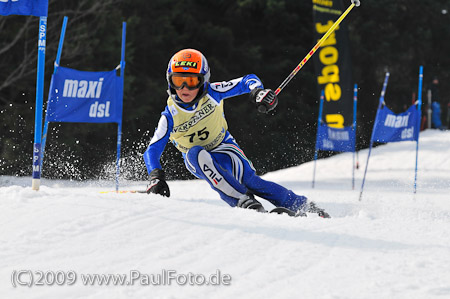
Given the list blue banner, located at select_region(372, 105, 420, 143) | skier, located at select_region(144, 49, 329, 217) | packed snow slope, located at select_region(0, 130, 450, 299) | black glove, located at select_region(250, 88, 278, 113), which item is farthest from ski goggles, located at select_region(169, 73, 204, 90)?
blue banner, located at select_region(372, 105, 420, 143)

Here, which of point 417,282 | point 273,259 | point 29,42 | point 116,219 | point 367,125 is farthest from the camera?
point 367,125

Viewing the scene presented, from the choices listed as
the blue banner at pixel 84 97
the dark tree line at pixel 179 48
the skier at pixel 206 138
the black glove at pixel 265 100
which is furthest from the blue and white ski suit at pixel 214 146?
the dark tree line at pixel 179 48

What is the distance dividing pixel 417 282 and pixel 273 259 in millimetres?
723

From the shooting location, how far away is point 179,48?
1825cm

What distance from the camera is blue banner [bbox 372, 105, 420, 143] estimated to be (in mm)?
9172

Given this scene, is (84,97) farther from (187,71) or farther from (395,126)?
(395,126)

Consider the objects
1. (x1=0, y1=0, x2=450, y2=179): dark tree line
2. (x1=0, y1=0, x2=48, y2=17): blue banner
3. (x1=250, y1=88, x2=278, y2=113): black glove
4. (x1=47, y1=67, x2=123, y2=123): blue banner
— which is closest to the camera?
(x1=250, y1=88, x2=278, y2=113): black glove

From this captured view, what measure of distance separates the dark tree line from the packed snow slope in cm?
836

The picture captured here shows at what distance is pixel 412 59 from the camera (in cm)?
2659

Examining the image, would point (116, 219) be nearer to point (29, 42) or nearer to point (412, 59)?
point (29, 42)

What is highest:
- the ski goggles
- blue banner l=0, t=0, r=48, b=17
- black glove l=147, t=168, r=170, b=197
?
blue banner l=0, t=0, r=48, b=17

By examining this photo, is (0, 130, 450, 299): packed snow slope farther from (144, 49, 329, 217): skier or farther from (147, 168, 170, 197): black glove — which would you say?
(144, 49, 329, 217): skier

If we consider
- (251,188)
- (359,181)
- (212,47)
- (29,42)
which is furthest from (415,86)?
(251,188)

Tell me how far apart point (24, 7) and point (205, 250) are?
2.80 meters
